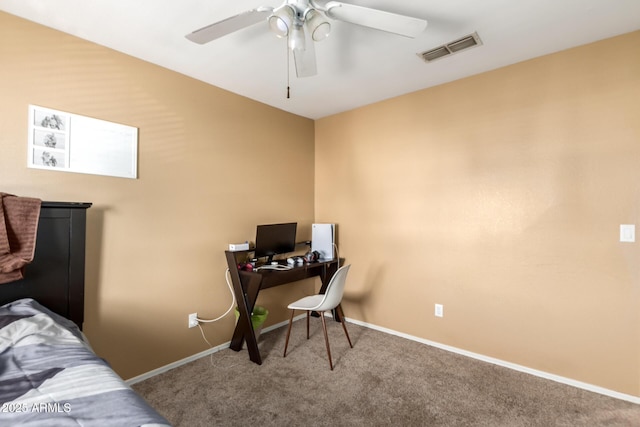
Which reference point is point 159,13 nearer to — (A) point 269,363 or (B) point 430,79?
(B) point 430,79

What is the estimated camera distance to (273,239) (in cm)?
300

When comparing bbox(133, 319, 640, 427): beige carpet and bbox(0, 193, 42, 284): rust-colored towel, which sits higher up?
bbox(0, 193, 42, 284): rust-colored towel

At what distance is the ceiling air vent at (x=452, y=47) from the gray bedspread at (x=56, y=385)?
102 inches

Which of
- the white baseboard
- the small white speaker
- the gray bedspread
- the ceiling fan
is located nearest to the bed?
the gray bedspread

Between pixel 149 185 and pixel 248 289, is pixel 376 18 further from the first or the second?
pixel 248 289

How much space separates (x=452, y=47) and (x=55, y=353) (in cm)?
282

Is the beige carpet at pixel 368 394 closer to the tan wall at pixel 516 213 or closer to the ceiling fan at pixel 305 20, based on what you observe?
the tan wall at pixel 516 213

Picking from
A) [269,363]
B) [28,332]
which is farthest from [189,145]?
[269,363]

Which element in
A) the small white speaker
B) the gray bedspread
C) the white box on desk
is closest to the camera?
the gray bedspread

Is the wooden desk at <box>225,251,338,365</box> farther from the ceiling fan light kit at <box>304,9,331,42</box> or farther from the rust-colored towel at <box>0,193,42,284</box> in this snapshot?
the ceiling fan light kit at <box>304,9,331,42</box>

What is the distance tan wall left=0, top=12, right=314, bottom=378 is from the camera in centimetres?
186

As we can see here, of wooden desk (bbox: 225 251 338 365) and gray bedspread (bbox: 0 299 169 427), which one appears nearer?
gray bedspread (bbox: 0 299 169 427)

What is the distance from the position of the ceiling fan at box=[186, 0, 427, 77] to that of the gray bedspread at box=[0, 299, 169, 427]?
1529 millimetres

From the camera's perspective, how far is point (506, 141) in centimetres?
247
